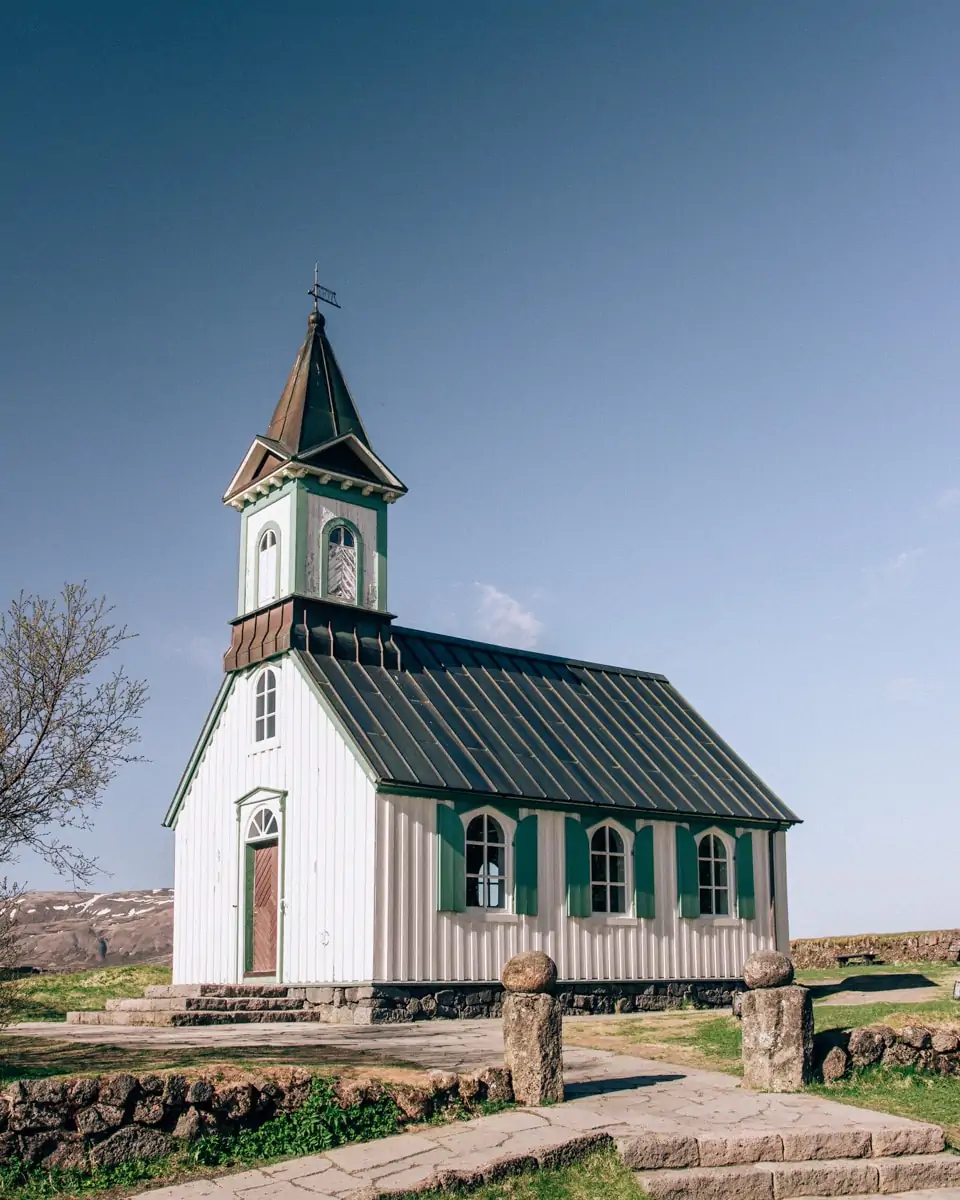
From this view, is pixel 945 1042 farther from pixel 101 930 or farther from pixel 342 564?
pixel 101 930

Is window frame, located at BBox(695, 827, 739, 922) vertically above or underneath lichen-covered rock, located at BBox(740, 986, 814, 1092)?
above

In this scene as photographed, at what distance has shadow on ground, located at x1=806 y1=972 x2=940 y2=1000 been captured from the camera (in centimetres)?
2212

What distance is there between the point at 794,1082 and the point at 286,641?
39.7 feet

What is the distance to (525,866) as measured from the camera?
2097 cm

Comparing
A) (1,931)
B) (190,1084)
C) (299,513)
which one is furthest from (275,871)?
(190,1084)

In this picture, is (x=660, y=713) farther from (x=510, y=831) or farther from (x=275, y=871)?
(x=275, y=871)

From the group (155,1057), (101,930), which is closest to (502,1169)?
(155,1057)

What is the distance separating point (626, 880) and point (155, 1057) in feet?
38.8

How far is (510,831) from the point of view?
20984 mm

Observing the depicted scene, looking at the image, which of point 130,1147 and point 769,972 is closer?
point 130,1147

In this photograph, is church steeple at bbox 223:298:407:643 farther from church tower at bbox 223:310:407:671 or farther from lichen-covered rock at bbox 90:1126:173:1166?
lichen-covered rock at bbox 90:1126:173:1166

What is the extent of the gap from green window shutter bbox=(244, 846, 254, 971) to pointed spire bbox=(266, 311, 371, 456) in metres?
7.04

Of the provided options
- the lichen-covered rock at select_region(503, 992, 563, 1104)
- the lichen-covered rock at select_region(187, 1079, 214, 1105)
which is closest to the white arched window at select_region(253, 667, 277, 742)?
the lichen-covered rock at select_region(503, 992, 563, 1104)

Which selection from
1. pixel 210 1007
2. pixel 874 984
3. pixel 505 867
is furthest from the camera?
pixel 874 984
